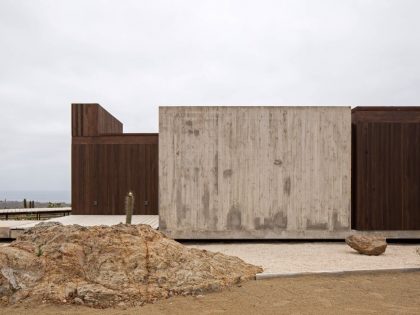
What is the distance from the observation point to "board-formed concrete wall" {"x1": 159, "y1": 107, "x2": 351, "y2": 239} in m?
9.39

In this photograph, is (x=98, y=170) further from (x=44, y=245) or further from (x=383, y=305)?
(x=383, y=305)

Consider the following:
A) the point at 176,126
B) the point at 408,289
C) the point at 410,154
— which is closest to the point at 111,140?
the point at 176,126

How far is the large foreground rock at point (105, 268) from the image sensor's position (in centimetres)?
518

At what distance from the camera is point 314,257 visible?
25.3ft

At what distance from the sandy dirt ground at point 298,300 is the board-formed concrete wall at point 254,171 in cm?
339

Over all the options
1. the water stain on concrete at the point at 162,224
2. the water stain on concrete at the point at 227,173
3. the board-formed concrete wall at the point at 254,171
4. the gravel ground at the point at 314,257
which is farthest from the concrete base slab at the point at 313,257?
the water stain on concrete at the point at 227,173

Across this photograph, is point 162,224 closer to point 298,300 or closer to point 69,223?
point 69,223

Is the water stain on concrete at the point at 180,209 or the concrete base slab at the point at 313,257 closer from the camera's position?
the concrete base slab at the point at 313,257

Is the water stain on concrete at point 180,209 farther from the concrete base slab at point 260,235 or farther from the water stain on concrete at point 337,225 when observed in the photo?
the water stain on concrete at point 337,225

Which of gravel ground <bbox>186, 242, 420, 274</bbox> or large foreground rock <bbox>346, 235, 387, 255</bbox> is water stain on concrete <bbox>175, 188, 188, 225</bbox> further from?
large foreground rock <bbox>346, 235, 387, 255</bbox>

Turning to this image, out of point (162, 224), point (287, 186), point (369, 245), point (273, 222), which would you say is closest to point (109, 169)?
point (162, 224)

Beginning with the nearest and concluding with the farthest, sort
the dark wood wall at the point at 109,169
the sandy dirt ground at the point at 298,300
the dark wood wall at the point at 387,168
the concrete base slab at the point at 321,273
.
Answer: the sandy dirt ground at the point at 298,300, the concrete base slab at the point at 321,273, the dark wood wall at the point at 387,168, the dark wood wall at the point at 109,169

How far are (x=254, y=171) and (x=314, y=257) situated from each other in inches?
102

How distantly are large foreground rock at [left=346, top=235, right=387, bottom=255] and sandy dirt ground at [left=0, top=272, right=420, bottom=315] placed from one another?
172 centimetres
